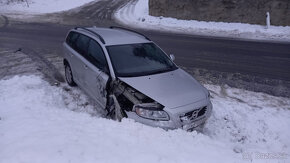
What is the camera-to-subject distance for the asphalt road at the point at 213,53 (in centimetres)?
845

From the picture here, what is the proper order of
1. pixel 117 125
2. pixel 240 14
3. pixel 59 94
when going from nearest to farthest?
pixel 117 125
pixel 59 94
pixel 240 14

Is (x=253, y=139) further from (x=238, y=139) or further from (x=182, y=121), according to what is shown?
(x=182, y=121)

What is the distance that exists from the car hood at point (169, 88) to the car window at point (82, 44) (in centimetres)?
185

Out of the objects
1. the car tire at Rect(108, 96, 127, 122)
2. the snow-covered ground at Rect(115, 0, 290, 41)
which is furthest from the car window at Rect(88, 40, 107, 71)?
the snow-covered ground at Rect(115, 0, 290, 41)

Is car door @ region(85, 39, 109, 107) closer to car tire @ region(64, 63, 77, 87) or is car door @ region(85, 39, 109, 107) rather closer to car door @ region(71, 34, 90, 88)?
car door @ region(71, 34, 90, 88)

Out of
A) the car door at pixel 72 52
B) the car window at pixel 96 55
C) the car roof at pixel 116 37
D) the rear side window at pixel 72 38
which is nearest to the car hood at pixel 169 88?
the car window at pixel 96 55

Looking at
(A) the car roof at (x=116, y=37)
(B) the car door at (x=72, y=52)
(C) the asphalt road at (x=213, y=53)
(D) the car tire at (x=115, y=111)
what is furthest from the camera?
(C) the asphalt road at (x=213, y=53)

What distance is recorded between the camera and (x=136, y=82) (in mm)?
5023

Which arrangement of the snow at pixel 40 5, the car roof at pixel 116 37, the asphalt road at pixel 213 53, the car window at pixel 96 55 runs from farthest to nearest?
the snow at pixel 40 5 → the asphalt road at pixel 213 53 → the car roof at pixel 116 37 → the car window at pixel 96 55

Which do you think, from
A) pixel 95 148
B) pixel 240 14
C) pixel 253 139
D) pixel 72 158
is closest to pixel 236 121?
pixel 253 139

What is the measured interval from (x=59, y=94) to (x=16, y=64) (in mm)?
3461

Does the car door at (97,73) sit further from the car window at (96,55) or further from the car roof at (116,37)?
the car roof at (116,37)

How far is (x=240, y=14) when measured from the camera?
59.7 feet

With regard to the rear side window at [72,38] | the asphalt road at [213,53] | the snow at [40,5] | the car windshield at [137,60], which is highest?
the snow at [40,5]
